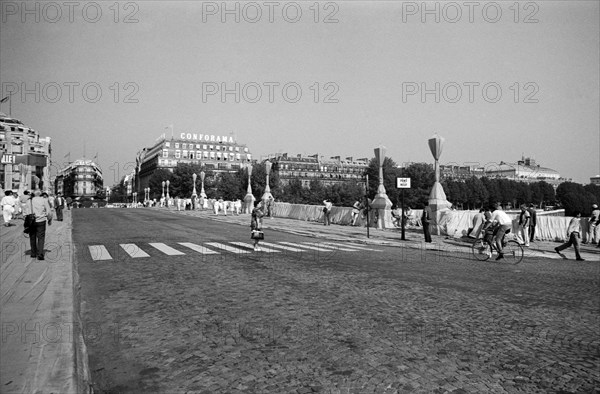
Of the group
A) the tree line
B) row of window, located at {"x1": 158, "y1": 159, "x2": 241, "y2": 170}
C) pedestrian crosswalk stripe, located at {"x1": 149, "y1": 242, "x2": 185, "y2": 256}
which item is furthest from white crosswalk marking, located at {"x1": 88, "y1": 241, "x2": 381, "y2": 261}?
row of window, located at {"x1": 158, "y1": 159, "x2": 241, "y2": 170}

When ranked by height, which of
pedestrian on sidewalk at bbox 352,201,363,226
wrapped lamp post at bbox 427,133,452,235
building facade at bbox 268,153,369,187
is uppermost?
building facade at bbox 268,153,369,187

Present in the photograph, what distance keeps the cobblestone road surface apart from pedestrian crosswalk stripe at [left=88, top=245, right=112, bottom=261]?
7.28ft

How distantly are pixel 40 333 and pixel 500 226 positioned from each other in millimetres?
12632

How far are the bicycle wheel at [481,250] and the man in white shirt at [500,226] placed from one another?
321mm

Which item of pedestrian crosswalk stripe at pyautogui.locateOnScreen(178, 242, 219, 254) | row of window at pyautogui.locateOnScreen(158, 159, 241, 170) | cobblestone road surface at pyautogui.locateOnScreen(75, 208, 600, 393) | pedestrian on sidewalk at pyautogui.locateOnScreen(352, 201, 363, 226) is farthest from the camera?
row of window at pyautogui.locateOnScreen(158, 159, 241, 170)

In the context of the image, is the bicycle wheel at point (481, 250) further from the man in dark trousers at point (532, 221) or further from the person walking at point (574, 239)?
the man in dark trousers at point (532, 221)

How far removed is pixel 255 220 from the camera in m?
14.5

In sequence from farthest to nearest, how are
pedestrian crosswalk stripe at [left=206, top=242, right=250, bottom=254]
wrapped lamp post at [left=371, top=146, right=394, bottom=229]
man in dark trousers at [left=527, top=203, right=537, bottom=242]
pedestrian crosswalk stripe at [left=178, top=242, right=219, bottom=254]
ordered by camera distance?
1. wrapped lamp post at [left=371, top=146, right=394, bottom=229]
2. man in dark trousers at [left=527, top=203, right=537, bottom=242]
3. pedestrian crosswalk stripe at [left=206, top=242, right=250, bottom=254]
4. pedestrian crosswalk stripe at [left=178, top=242, right=219, bottom=254]

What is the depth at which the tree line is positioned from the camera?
102 metres

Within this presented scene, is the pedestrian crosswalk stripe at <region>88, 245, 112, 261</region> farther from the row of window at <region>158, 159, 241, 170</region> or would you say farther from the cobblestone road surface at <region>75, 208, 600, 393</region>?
the row of window at <region>158, 159, 241, 170</region>

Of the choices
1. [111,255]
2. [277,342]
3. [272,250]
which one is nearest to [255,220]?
[272,250]

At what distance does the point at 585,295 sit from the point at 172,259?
369 inches

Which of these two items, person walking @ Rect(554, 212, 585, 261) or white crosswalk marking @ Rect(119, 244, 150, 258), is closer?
A: white crosswalk marking @ Rect(119, 244, 150, 258)

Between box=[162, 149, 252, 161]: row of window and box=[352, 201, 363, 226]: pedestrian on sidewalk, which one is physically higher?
box=[162, 149, 252, 161]: row of window
